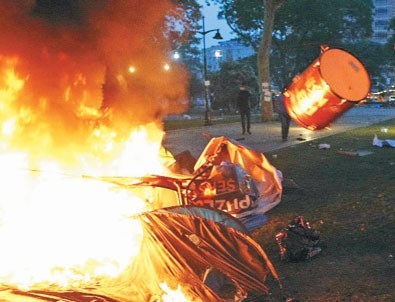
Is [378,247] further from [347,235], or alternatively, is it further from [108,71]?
[108,71]

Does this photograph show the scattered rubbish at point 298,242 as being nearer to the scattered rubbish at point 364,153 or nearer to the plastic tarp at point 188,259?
the plastic tarp at point 188,259

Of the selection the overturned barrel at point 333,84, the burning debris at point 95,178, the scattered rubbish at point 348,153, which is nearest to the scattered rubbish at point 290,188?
the burning debris at point 95,178

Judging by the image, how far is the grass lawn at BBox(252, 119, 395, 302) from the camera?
4.23 m

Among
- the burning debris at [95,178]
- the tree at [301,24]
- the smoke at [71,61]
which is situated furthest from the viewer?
the tree at [301,24]

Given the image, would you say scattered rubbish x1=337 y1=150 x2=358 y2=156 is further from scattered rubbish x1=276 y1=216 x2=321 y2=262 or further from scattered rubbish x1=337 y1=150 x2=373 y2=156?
scattered rubbish x1=276 y1=216 x2=321 y2=262

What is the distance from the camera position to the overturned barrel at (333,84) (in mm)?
3980

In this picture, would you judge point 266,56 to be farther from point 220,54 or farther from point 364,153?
point 364,153

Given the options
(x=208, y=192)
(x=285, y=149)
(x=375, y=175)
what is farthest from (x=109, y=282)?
(x=285, y=149)

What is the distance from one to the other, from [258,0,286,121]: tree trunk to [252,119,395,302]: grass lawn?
12378 mm

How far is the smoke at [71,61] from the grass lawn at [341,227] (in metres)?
2.48

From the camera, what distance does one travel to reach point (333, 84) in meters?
3.98

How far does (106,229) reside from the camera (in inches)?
176

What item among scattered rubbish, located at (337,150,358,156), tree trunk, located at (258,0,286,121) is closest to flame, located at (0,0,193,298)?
scattered rubbish, located at (337,150,358,156)

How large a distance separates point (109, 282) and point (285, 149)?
31.7 ft
